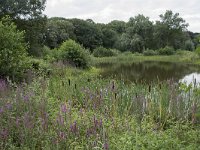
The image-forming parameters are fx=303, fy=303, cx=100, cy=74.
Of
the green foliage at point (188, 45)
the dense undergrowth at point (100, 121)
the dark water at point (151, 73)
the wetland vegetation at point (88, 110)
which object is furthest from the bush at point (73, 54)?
the green foliage at point (188, 45)

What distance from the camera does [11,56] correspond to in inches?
422

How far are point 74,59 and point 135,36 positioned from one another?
45.0 m

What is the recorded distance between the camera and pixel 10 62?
417 inches

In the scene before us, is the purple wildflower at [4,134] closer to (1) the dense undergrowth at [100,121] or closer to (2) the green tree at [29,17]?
(1) the dense undergrowth at [100,121]

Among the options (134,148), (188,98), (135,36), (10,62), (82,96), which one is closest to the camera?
(134,148)

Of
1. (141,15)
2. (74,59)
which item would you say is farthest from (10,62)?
(141,15)

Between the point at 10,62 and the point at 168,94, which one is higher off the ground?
the point at 10,62

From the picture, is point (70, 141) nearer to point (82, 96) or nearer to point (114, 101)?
point (114, 101)

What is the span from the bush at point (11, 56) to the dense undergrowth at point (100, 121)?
174cm

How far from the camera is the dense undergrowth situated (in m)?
4.68

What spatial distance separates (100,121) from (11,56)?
6948 millimetres

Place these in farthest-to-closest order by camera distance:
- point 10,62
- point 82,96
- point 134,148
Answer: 1. point 10,62
2. point 82,96
3. point 134,148

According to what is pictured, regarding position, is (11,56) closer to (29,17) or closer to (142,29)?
(29,17)

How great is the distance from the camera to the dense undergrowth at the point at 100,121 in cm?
468
